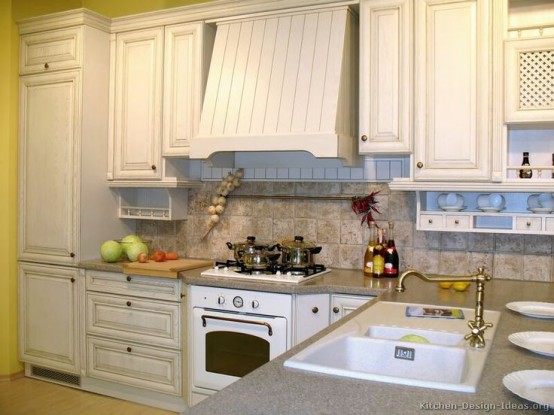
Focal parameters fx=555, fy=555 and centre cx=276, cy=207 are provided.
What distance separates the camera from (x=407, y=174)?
10.7 ft

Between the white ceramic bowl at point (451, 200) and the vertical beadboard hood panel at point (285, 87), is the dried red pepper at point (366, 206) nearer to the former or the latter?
the vertical beadboard hood panel at point (285, 87)

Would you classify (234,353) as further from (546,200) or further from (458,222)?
(546,200)

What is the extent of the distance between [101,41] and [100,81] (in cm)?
27

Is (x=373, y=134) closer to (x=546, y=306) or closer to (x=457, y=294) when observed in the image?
(x=457, y=294)

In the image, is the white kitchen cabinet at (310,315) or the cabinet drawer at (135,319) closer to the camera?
the white kitchen cabinet at (310,315)

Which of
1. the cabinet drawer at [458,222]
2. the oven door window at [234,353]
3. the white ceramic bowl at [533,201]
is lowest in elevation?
the oven door window at [234,353]

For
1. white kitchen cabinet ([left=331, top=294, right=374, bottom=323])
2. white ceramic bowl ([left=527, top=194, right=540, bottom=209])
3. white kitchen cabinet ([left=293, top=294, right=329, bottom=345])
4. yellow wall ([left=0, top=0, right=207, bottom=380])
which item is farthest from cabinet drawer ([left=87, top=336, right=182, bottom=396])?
white ceramic bowl ([left=527, top=194, right=540, bottom=209])

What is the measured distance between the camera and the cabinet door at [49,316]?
3.67 m

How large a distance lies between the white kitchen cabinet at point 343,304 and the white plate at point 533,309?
33.3 inches

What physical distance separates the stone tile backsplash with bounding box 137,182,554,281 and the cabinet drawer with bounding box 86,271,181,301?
0.56 metres

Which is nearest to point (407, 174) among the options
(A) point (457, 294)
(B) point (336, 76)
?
(B) point (336, 76)

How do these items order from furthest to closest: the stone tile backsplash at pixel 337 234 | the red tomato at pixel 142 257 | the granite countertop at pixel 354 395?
the red tomato at pixel 142 257 → the stone tile backsplash at pixel 337 234 → the granite countertop at pixel 354 395

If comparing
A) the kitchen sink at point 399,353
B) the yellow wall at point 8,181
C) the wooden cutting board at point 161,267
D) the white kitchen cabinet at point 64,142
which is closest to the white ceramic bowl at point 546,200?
the kitchen sink at point 399,353

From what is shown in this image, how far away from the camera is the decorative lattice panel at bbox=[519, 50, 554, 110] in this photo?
2.67 meters
